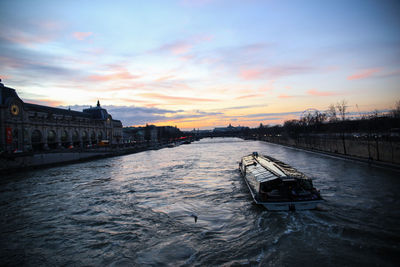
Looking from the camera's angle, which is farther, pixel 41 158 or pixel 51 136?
pixel 51 136

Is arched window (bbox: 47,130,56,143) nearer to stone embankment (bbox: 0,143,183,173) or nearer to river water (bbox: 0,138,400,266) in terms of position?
stone embankment (bbox: 0,143,183,173)

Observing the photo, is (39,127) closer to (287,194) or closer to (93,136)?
(93,136)

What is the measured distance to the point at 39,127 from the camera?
65750mm

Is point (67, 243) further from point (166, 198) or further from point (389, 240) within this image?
point (389, 240)

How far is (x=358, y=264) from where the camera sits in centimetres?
941

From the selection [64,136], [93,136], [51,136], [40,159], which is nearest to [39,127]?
[51,136]

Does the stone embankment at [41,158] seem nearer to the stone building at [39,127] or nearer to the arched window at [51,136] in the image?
the stone building at [39,127]

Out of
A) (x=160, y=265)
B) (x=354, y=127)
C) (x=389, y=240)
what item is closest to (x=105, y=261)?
(x=160, y=265)

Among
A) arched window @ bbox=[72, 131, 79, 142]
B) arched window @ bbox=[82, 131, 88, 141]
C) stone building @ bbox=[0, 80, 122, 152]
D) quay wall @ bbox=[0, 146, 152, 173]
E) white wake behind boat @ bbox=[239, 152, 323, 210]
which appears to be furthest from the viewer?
A: arched window @ bbox=[82, 131, 88, 141]

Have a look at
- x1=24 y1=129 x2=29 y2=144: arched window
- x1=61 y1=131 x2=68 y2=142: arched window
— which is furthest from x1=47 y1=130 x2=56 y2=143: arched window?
x1=24 y1=129 x2=29 y2=144: arched window

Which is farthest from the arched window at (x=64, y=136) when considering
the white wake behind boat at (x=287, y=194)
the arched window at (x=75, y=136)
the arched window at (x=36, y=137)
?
the white wake behind boat at (x=287, y=194)

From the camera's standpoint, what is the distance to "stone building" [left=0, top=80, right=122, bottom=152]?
2114 inches

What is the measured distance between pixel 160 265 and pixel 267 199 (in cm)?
758

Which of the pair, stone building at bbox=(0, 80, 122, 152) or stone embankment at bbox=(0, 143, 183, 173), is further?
stone building at bbox=(0, 80, 122, 152)
